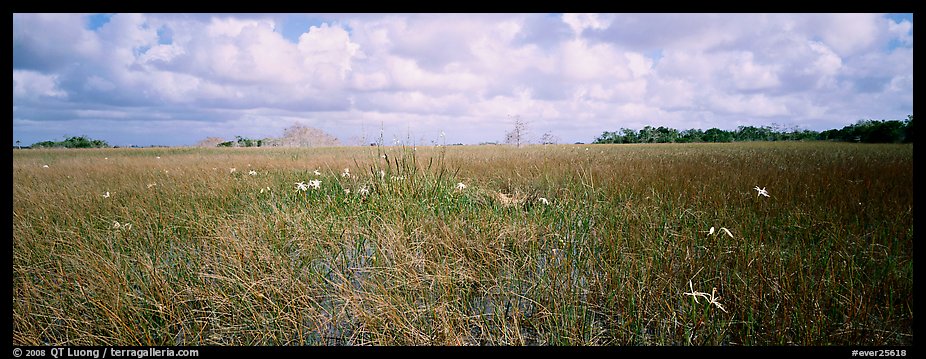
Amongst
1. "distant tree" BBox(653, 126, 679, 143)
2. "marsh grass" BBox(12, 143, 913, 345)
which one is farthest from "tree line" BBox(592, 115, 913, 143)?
"marsh grass" BBox(12, 143, 913, 345)

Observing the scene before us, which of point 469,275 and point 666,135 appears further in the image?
point 666,135

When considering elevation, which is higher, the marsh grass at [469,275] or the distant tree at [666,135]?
the distant tree at [666,135]

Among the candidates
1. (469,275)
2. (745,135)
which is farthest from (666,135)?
(469,275)

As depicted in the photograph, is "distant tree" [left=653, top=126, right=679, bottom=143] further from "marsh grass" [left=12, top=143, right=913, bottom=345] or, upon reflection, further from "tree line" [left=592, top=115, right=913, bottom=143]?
"marsh grass" [left=12, top=143, right=913, bottom=345]

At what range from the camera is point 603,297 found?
214cm

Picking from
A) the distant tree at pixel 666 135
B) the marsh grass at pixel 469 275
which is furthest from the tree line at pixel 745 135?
→ the marsh grass at pixel 469 275

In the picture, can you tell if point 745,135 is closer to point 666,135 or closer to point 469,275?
point 666,135

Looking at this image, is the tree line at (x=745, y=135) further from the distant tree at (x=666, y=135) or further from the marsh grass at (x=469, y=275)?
the marsh grass at (x=469, y=275)

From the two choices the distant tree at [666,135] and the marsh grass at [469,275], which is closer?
the marsh grass at [469,275]
